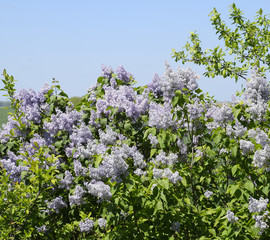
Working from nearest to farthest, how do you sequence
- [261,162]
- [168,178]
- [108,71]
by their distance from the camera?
[261,162]
[168,178]
[108,71]

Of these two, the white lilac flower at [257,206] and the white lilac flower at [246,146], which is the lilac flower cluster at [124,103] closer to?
the white lilac flower at [246,146]

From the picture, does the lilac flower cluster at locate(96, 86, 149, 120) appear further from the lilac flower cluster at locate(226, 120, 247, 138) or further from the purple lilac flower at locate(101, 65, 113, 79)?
the lilac flower cluster at locate(226, 120, 247, 138)

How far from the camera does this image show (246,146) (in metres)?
3.43

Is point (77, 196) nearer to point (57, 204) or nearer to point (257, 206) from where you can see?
point (57, 204)

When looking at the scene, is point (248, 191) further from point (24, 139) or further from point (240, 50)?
point (240, 50)

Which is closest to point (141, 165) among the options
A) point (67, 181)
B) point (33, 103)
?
point (67, 181)

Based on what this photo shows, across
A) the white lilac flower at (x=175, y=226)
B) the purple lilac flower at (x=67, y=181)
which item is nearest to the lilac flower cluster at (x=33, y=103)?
the purple lilac flower at (x=67, y=181)

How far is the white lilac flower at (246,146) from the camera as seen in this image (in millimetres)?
3410

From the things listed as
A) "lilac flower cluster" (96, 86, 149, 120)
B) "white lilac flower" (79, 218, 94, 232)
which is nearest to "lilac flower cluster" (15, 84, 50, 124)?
"lilac flower cluster" (96, 86, 149, 120)

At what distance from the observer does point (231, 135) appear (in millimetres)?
3766

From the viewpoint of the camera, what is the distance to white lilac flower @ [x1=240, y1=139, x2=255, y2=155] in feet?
11.2

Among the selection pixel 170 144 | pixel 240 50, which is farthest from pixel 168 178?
pixel 240 50

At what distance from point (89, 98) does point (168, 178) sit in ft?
9.28

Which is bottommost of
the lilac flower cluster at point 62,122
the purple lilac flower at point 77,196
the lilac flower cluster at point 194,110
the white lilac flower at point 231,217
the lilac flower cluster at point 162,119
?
the white lilac flower at point 231,217
